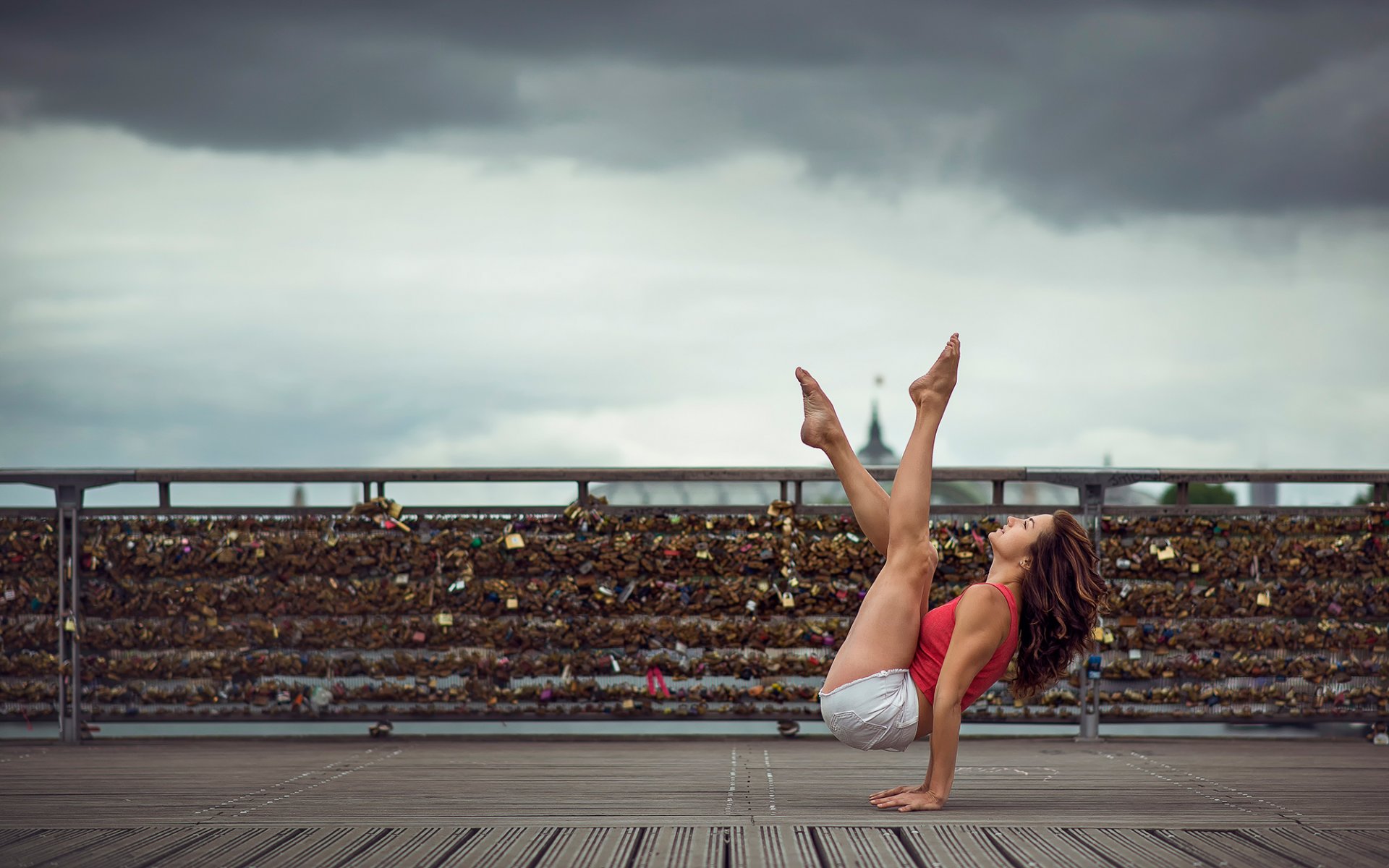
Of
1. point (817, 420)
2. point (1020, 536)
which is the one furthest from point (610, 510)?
point (1020, 536)

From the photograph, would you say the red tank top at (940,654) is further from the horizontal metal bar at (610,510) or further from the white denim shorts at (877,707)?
the horizontal metal bar at (610,510)

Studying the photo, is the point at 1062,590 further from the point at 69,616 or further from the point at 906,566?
the point at 69,616

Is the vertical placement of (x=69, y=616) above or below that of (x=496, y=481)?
below

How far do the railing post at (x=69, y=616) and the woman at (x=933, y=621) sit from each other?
379 centimetres

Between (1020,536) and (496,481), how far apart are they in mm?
2822

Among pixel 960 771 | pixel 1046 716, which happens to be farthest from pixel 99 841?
pixel 1046 716

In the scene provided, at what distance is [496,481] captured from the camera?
18.3 ft

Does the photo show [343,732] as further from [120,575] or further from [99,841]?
[99,841]

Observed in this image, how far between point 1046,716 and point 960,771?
1541 millimetres

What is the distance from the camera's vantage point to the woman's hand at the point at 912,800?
129 inches

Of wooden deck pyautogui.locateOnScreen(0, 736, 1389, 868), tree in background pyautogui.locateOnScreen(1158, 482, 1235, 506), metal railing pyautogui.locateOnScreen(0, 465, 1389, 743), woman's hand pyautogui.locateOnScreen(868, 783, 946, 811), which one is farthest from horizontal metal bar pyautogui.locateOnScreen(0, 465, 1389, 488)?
tree in background pyautogui.locateOnScreen(1158, 482, 1235, 506)

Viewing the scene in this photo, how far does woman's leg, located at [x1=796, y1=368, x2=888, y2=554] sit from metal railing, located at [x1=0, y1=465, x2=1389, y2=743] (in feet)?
5.56

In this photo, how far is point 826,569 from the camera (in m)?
5.63

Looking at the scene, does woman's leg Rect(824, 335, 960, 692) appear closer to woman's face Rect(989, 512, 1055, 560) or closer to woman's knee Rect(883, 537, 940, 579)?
woman's knee Rect(883, 537, 940, 579)
